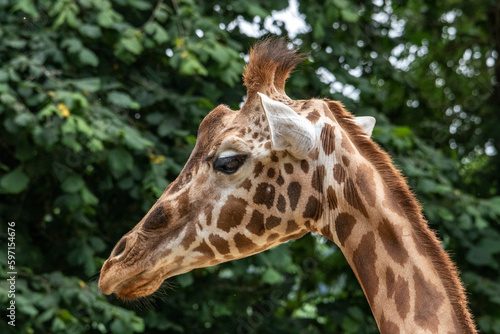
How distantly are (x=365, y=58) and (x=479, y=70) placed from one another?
112 inches

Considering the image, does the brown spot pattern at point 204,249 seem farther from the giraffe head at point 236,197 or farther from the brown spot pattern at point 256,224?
the brown spot pattern at point 256,224

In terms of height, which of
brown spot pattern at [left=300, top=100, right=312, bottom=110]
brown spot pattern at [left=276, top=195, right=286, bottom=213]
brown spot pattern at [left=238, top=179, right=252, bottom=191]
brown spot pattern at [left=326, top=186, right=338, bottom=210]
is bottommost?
brown spot pattern at [left=276, top=195, right=286, bottom=213]

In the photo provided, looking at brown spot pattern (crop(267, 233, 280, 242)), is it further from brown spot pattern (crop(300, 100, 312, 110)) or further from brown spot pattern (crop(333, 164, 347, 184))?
brown spot pattern (crop(300, 100, 312, 110))

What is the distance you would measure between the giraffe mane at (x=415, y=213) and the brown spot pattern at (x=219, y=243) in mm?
715

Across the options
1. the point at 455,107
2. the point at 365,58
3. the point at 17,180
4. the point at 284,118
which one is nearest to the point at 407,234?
the point at 284,118

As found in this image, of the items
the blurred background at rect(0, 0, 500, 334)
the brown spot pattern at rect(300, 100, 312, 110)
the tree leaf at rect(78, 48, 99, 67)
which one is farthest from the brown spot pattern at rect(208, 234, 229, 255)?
the tree leaf at rect(78, 48, 99, 67)

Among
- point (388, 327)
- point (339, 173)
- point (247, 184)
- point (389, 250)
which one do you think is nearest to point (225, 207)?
point (247, 184)

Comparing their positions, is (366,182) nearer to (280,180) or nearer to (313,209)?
(313,209)

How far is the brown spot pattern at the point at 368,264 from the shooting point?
8.36 ft

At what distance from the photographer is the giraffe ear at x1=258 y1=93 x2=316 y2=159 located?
103 inches

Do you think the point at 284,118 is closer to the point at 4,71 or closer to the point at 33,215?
the point at 4,71

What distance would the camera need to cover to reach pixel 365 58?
751 cm

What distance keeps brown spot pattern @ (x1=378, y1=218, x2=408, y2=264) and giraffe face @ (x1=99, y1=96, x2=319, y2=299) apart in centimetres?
31

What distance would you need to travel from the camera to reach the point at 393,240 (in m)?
2.54
